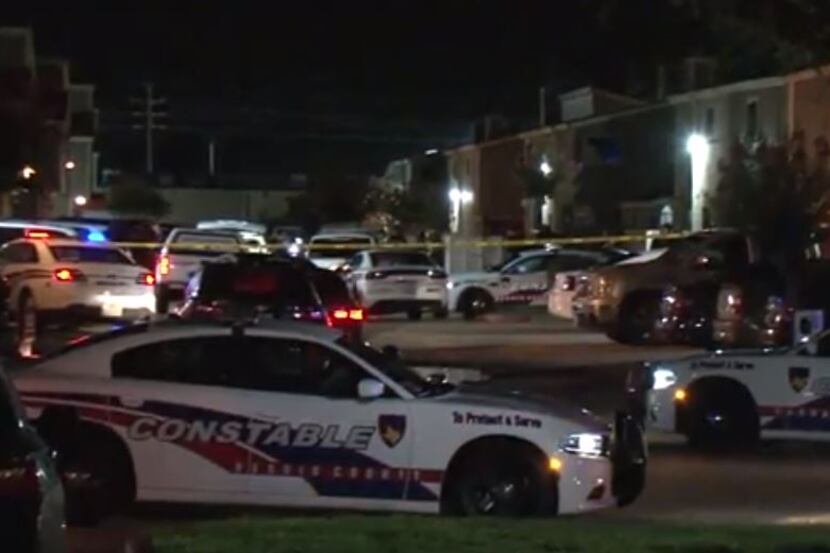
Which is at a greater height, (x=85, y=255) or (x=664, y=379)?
(x=85, y=255)

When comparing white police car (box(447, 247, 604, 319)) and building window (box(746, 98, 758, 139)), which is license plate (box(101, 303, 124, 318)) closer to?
white police car (box(447, 247, 604, 319))

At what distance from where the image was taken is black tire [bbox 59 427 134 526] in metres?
13.4

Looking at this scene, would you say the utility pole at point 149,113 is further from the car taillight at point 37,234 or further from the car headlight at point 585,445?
the car headlight at point 585,445

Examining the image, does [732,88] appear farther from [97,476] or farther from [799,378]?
[97,476]

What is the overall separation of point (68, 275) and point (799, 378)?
1673 centimetres

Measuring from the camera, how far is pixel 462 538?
10672mm

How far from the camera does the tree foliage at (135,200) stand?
99.3 meters

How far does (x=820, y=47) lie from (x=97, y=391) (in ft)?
17.4

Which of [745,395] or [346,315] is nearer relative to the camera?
[745,395]

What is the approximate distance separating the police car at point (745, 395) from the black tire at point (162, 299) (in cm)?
1639

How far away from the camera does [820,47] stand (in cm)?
1259

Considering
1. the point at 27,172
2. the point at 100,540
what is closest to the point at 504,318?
the point at 27,172

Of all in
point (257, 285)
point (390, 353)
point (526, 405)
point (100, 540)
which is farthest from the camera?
point (257, 285)

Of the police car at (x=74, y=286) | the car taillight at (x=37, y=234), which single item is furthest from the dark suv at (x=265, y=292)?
the car taillight at (x=37, y=234)
